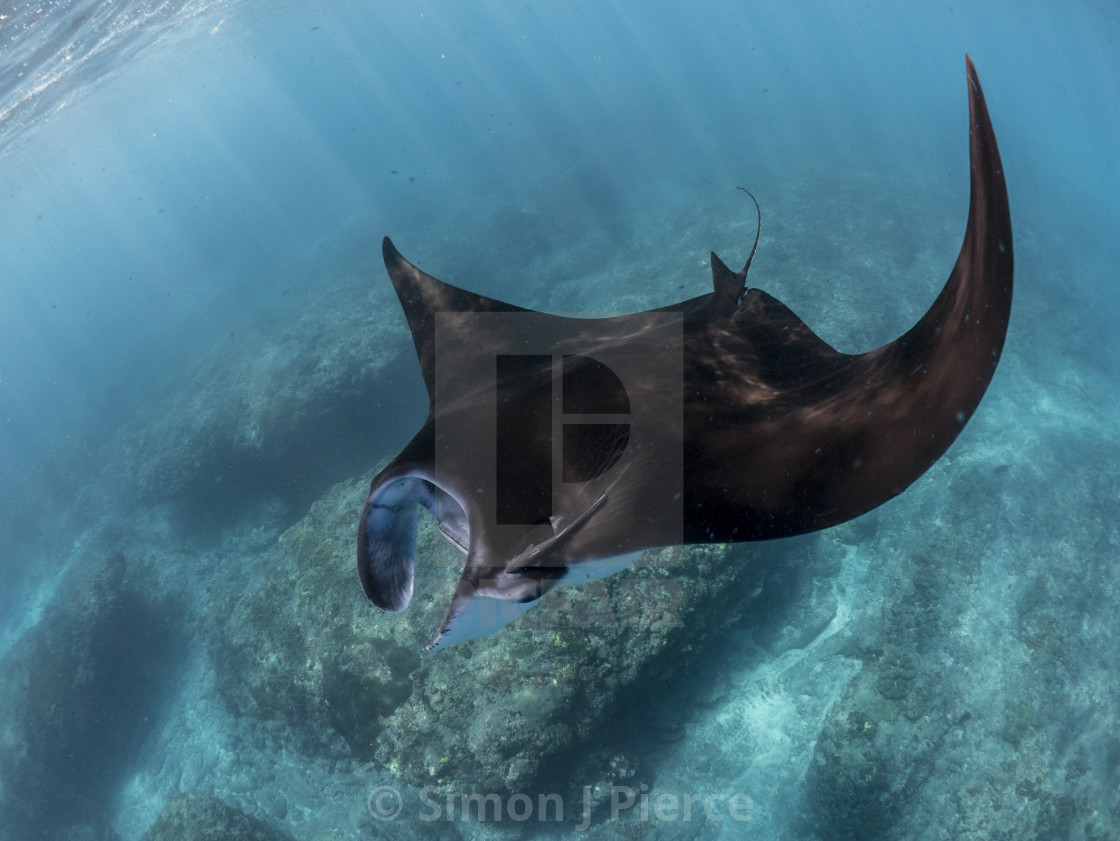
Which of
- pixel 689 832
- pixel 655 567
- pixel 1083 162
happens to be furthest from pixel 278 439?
pixel 1083 162

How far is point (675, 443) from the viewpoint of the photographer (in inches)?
93.2

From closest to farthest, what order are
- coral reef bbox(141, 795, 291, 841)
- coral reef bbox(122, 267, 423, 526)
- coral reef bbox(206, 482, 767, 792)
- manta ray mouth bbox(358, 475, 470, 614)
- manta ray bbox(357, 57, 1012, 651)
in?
manta ray bbox(357, 57, 1012, 651)
manta ray mouth bbox(358, 475, 470, 614)
coral reef bbox(206, 482, 767, 792)
coral reef bbox(141, 795, 291, 841)
coral reef bbox(122, 267, 423, 526)

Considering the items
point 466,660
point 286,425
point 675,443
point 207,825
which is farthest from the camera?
point 286,425

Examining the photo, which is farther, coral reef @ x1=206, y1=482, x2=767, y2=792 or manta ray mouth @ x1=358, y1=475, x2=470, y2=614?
coral reef @ x1=206, y1=482, x2=767, y2=792

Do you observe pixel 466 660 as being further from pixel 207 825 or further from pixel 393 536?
pixel 207 825

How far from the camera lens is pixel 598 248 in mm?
23328

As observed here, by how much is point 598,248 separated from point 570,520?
893 inches

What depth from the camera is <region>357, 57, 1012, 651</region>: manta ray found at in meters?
1.80

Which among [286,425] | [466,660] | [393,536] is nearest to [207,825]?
[466,660]

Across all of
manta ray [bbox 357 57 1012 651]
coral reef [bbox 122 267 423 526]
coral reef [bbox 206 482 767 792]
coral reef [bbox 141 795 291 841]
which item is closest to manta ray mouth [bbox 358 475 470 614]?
manta ray [bbox 357 57 1012 651]

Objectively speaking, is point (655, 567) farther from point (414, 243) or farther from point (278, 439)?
point (414, 243)

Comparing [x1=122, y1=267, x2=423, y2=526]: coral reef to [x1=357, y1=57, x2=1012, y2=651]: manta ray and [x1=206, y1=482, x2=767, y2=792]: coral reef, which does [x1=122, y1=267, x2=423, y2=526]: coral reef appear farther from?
[x1=357, y1=57, x2=1012, y2=651]: manta ray

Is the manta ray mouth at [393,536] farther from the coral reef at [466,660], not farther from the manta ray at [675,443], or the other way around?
the coral reef at [466,660]

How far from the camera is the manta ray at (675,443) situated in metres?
1.80
